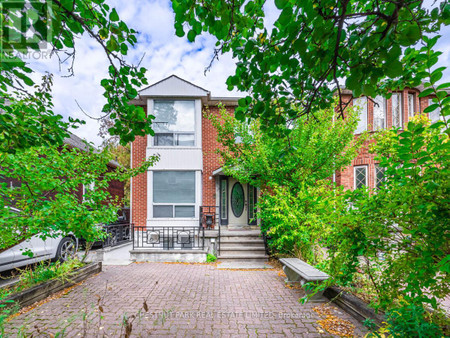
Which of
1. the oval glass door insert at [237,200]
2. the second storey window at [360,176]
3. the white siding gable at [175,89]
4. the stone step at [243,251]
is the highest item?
the white siding gable at [175,89]

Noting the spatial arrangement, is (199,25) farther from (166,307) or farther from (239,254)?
(239,254)

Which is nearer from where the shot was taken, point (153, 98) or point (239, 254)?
point (239, 254)

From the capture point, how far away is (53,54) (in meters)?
2.13

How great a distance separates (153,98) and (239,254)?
770 cm

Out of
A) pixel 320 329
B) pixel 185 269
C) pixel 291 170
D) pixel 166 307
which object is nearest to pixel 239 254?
pixel 185 269

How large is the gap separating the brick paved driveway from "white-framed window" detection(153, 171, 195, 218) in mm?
3986

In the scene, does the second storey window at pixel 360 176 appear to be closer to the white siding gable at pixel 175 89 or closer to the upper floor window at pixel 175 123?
the upper floor window at pixel 175 123

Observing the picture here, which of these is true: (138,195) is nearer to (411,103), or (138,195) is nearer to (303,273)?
(303,273)

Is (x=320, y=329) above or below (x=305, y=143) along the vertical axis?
below

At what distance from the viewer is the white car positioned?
4.81 m

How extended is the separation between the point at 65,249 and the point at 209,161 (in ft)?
21.2

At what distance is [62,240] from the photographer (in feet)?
20.8

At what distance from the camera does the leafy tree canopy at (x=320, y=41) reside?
154 centimetres

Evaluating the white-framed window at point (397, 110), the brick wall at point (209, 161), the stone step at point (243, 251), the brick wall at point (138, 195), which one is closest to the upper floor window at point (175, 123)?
the brick wall at point (209, 161)
